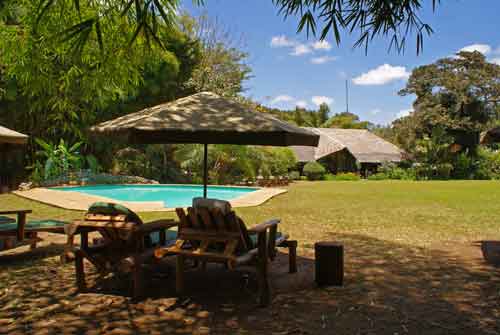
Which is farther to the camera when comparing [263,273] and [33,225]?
[33,225]

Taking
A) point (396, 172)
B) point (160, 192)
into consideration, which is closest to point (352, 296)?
point (160, 192)

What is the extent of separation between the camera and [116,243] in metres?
4.89

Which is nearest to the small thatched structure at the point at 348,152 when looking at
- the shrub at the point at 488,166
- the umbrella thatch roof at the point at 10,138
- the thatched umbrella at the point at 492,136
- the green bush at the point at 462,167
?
the green bush at the point at 462,167

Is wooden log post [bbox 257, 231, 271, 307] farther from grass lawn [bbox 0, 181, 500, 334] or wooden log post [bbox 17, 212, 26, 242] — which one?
wooden log post [bbox 17, 212, 26, 242]

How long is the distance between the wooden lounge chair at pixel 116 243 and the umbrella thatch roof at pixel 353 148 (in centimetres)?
2839

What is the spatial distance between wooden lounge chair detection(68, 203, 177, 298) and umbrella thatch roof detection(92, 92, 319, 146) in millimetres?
817

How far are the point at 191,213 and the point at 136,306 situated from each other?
1040 mm

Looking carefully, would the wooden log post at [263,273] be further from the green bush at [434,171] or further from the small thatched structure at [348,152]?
the small thatched structure at [348,152]

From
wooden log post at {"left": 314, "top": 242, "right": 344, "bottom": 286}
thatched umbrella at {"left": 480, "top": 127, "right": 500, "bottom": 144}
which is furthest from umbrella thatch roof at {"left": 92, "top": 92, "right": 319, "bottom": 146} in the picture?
thatched umbrella at {"left": 480, "top": 127, "right": 500, "bottom": 144}

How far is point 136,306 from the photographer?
4.39m

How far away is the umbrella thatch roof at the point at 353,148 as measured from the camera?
34.0 meters

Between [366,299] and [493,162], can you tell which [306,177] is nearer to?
[493,162]

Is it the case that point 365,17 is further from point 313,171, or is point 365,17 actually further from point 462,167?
point 462,167

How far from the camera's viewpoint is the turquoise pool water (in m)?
17.6
